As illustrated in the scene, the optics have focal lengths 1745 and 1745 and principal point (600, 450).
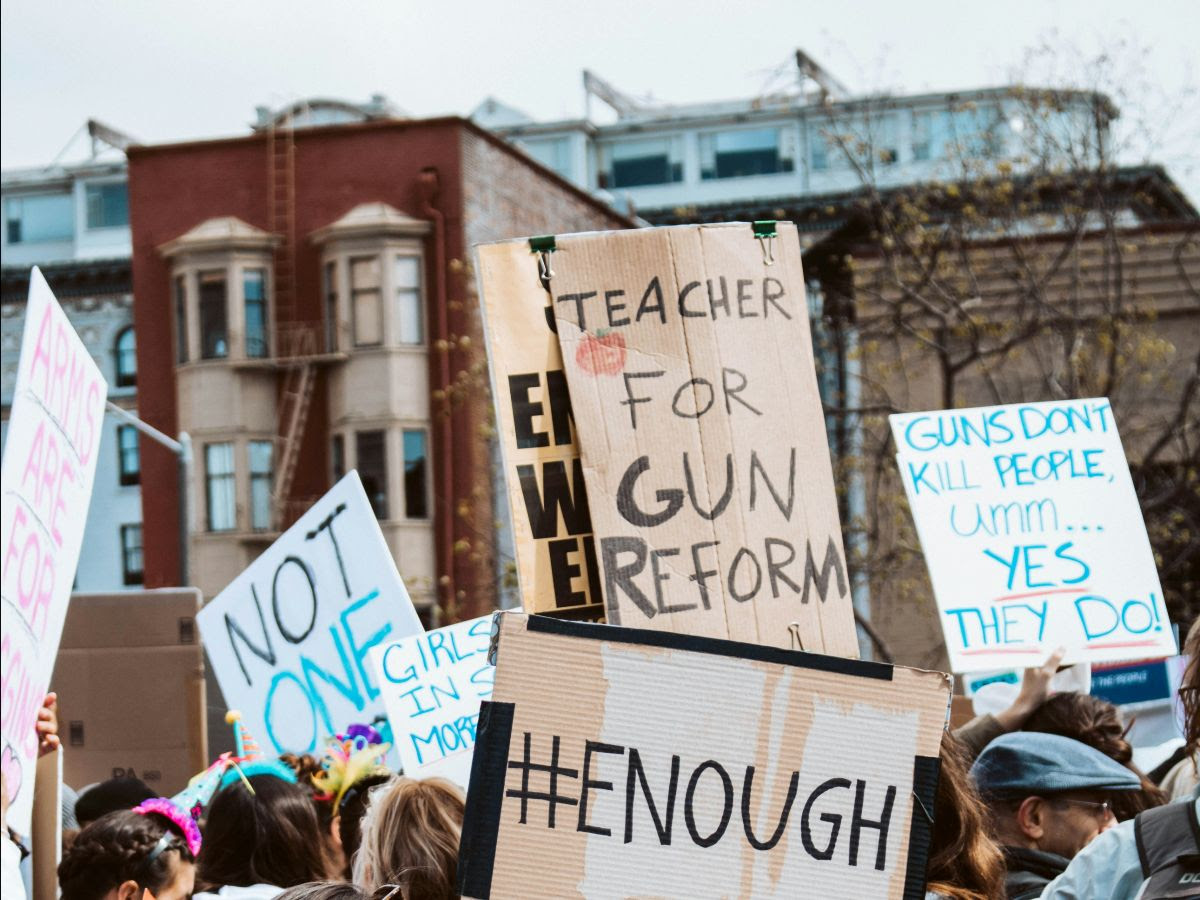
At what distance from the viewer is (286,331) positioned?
100ft

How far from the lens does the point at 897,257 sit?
19406mm

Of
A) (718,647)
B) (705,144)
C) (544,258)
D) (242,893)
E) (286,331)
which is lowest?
(242,893)

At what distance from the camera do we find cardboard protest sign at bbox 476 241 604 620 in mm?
3129

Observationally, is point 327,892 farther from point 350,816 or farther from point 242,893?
point 350,816

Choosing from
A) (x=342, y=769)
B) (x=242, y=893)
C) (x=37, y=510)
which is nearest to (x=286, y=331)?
(x=342, y=769)

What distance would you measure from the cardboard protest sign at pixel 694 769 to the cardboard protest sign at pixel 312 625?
3276mm

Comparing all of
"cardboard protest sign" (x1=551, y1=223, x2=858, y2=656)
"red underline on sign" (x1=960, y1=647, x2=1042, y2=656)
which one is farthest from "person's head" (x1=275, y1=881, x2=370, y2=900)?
"red underline on sign" (x1=960, y1=647, x2=1042, y2=656)

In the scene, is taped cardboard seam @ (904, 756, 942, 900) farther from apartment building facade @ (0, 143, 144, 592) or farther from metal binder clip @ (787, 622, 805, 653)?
apartment building facade @ (0, 143, 144, 592)

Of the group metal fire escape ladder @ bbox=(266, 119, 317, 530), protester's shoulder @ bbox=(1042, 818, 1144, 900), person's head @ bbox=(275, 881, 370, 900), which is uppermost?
metal fire escape ladder @ bbox=(266, 119, 317, 530)

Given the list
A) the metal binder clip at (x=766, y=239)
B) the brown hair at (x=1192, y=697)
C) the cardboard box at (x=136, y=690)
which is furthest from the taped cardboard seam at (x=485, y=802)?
the cardboard box at (x=136, y=690)

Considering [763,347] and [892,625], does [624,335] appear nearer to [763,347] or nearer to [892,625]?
[763,347]

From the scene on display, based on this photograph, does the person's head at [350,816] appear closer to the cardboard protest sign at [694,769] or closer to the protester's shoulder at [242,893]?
the protester's shoulder at [242,893]

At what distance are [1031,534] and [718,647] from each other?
295 centimetres

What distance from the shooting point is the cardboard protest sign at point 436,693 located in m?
5.44
